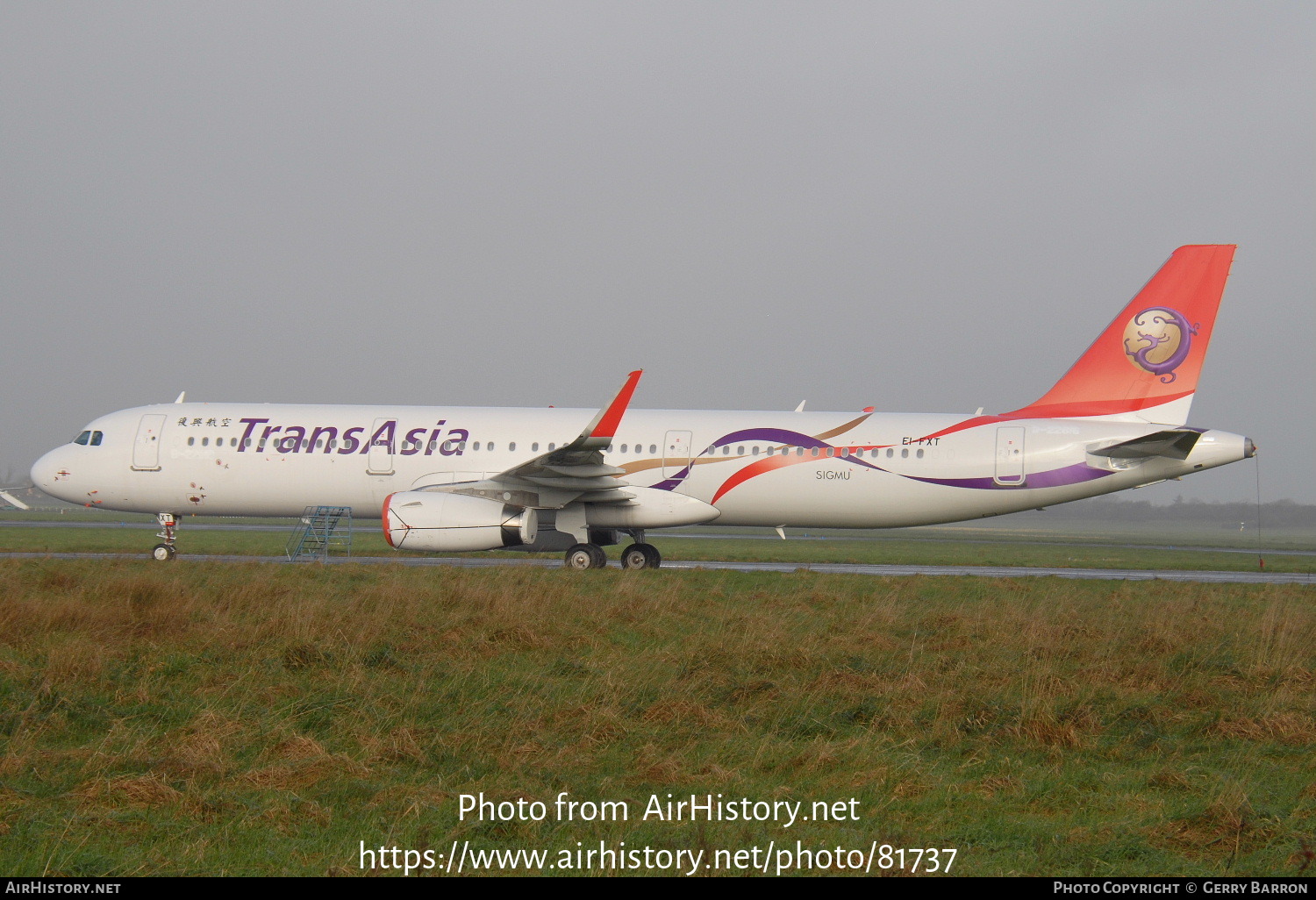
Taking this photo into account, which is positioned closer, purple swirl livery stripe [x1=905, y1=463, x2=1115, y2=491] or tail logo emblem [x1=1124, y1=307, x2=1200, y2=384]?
purple swirl livery stripe [x1=905, y1=463, x2=1115, y2=491]

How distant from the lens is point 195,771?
6.17 m

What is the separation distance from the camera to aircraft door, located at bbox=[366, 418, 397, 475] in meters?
22.6

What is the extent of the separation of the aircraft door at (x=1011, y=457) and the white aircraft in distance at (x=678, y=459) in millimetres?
27

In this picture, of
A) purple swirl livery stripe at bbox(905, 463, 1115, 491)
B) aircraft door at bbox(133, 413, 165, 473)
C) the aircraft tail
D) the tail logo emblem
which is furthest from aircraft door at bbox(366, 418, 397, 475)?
A: the tail logo emblem

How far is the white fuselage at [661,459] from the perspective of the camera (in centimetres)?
2128

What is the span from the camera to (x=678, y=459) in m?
22.0

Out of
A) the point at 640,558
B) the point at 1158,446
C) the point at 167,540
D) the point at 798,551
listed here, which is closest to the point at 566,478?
the point at 640,558

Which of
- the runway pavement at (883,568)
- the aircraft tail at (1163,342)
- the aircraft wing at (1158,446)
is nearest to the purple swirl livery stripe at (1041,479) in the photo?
the aircraft wing at (1158,446)

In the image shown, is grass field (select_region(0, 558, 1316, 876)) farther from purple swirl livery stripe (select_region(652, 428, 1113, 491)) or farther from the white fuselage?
the white fuselage

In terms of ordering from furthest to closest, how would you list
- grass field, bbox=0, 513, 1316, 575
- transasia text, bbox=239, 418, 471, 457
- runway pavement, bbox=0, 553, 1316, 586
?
grass field, bbox=0, 513, 1316, 575 < runway pavement, bbox=0, 553, 1316, 586 < transasia text, bbox=239, 418, 471, 457

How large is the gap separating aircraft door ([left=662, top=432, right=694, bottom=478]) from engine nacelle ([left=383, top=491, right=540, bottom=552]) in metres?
3.34

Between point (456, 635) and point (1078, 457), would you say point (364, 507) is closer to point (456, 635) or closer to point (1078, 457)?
point (456, 635)

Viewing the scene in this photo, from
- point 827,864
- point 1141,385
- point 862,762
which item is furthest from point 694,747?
point 1141,385

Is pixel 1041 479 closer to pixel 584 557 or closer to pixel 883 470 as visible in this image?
pixel 883 470
